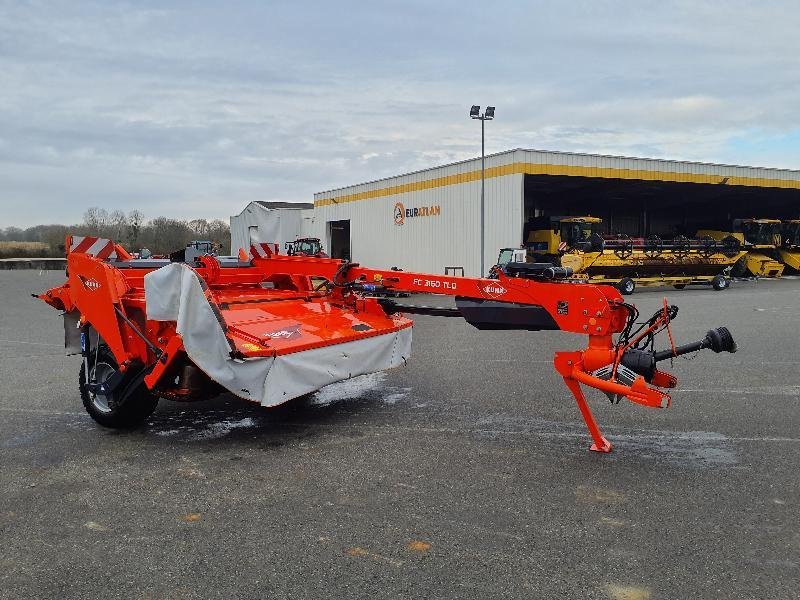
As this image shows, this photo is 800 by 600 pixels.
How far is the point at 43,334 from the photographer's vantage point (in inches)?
473

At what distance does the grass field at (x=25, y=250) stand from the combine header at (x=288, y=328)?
58.8m

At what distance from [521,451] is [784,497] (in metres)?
1.67

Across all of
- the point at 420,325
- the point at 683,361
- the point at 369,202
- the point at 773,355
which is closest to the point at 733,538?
the point at 683,361

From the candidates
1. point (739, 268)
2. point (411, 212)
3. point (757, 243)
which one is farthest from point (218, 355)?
point (757, 243)

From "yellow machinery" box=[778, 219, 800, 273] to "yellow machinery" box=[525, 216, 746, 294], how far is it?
5.55 m

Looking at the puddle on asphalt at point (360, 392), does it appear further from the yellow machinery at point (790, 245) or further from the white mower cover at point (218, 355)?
the yellow machinery at point (790, 245)

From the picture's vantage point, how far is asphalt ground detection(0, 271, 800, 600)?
10.2 ft

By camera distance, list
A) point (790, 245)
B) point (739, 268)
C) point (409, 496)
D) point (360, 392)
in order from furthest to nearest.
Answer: point (790, 245)
point (739, 268)
point (360, 392)
point (409, 496)

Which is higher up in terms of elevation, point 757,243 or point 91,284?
point 757,243

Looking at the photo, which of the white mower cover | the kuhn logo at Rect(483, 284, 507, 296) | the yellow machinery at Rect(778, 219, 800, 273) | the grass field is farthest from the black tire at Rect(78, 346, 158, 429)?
the grass field

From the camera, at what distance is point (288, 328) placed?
5.44 metres

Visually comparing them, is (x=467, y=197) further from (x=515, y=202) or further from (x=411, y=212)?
(x=411, y=212)

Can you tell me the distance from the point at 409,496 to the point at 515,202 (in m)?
20.5

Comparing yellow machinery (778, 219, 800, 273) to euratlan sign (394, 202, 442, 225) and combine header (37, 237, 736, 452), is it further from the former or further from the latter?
combine header (37, 237, 736, 452)
